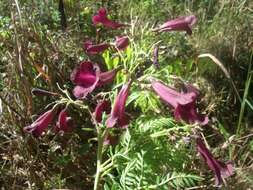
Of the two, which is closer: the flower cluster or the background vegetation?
the flower cluster

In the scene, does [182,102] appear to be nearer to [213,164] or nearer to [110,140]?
[213,164]

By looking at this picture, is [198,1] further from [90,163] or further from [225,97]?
[90,163]

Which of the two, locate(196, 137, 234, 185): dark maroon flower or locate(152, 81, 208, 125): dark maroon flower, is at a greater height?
locate(152, 81, 208, 125): dark maroon flower

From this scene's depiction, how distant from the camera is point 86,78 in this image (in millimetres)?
1545

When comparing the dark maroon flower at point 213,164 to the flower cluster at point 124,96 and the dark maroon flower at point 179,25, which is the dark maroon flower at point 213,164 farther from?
the dark maroon flower at point 179,25

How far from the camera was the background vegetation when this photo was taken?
5.77 ft

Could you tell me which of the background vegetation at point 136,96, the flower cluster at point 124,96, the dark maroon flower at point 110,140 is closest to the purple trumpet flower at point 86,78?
the flower cluster at point 124,96

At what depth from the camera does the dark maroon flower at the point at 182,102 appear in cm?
147

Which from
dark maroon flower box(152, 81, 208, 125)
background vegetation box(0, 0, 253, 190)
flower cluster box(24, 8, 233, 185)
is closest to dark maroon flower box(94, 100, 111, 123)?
flower cluster box(24, 8, 233, 185)

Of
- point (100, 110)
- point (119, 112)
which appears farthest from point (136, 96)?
point (119, 112)

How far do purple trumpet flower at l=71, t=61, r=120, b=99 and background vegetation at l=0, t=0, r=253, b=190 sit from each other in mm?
135

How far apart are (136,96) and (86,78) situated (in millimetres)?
288

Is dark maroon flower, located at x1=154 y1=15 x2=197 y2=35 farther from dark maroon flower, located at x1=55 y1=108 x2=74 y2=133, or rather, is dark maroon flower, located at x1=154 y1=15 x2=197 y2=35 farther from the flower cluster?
dark maroon flower, located at x1=55 y1=108 x2=74 y2=133

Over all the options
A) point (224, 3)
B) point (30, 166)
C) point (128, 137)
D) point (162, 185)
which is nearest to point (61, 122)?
point (128, 137)
